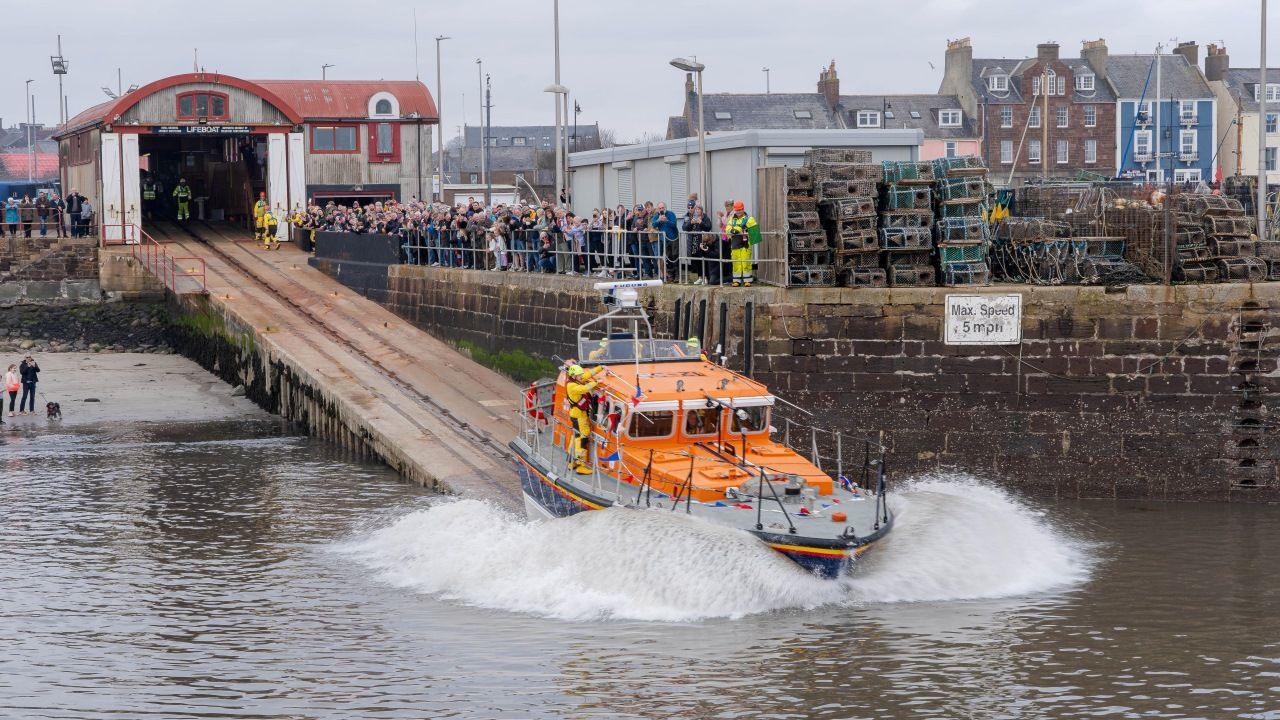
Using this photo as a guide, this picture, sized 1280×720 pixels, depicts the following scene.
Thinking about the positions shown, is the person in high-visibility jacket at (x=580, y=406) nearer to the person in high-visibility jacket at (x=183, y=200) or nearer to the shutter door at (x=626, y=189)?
the shutter door at (x=626, y=189)

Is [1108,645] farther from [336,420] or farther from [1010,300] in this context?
[336,420]

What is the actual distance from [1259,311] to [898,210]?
5.54m

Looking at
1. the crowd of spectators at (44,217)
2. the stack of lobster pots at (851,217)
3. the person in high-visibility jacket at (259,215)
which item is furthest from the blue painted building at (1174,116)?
the stack of lobster pots at (851,217)

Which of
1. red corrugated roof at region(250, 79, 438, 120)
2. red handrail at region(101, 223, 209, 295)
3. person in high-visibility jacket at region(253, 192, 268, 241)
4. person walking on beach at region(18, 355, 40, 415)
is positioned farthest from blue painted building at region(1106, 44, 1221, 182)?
person walking on beach at region(18, 355, 40, 415)

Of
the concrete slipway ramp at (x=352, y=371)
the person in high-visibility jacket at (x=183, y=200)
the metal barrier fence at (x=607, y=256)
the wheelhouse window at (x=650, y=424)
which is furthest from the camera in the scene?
the person in high-visibility jacket at (x=183, y=200)

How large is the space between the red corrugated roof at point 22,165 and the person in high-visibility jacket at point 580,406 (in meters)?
101

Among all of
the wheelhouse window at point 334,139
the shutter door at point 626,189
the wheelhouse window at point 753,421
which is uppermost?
the wheelhouse window at point 334,139

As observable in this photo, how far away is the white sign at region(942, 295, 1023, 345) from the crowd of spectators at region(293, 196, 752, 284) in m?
3.82

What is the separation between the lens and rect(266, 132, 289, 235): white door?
45.1 meters

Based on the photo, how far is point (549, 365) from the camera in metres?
29.8

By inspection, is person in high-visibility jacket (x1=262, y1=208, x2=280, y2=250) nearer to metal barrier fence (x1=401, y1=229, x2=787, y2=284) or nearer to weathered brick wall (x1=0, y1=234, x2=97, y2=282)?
weathered brick wall (x1=0, y1=234, x2=97, y2=282)

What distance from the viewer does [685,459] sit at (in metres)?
18.6

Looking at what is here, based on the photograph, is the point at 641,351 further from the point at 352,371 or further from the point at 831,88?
the point at 831,88

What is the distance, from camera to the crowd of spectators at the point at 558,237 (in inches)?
1019
